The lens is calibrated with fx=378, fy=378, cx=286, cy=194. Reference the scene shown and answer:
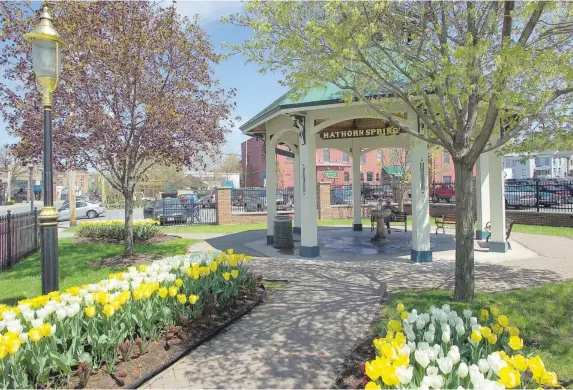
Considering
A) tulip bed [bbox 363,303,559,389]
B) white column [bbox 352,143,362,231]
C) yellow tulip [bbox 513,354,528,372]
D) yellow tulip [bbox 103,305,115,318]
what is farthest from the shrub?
yellow tulip [bbox 513,354,528,372]

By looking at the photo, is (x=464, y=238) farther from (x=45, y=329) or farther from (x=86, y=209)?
(x=86, y=209)

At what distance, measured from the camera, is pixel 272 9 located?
215 inches

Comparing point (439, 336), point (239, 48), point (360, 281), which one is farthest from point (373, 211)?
point (439, 336)

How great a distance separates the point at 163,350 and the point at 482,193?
1036 cm

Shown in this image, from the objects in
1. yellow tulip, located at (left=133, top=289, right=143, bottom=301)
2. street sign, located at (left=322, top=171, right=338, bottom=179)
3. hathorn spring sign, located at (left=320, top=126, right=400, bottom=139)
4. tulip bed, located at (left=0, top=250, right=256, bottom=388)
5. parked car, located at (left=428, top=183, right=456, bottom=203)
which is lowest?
tulip bed, located at (left=0, top=250, right=256, bottom=388)

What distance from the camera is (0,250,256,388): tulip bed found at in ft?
10.6

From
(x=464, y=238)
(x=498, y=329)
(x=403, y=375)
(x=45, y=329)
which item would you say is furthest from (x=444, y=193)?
(x=45, y=329)

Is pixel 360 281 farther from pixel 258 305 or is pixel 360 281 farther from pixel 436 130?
pixel 436 130

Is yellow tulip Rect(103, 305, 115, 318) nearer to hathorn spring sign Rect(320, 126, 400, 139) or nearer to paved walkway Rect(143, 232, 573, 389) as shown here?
paved walkway Rect(143, 232, 573, 389)

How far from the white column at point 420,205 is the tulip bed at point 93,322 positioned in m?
5.10

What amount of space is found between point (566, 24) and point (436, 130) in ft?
7.52

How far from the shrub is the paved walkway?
249 inches

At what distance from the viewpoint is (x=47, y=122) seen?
455cm

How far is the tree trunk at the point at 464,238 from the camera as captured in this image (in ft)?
17.9
